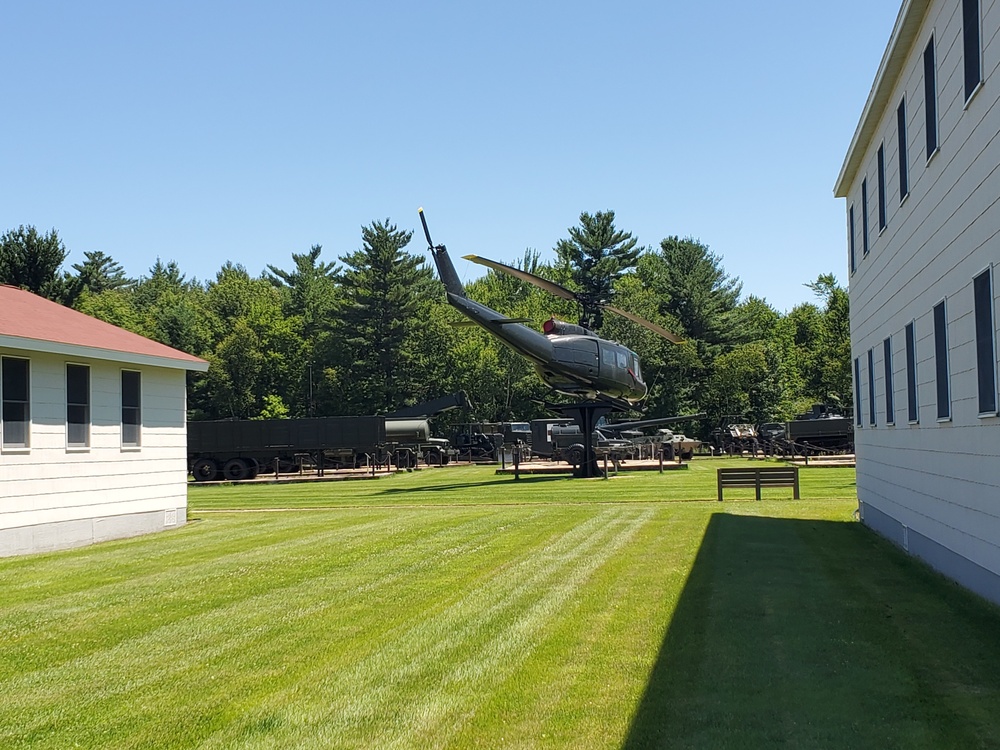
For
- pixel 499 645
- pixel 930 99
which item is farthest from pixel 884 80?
pixel 499 645

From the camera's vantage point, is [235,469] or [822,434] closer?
[235,469]

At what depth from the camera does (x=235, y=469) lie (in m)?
42.4

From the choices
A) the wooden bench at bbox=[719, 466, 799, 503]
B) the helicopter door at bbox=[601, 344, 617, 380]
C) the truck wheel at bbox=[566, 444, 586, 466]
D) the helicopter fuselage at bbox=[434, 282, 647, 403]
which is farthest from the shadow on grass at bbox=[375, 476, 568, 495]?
the wooden bench at bbox=[719, 466, 799, 503]

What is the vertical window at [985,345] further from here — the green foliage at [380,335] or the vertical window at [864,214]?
the green foliage at [380,335]

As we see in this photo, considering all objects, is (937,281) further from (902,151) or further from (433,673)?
(433,673)

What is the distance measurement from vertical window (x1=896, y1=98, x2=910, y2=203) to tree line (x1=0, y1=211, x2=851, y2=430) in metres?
47.0

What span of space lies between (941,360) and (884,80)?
4.41 meters

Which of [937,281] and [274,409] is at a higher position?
[937,281]

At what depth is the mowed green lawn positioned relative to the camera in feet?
19.7

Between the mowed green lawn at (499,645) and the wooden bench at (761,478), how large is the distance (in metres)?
6.99

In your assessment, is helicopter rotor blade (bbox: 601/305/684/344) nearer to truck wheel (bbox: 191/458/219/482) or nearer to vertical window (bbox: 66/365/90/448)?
truck wheel (bbox: 191/458/219/482)

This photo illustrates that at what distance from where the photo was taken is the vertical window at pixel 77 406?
16.3 meters

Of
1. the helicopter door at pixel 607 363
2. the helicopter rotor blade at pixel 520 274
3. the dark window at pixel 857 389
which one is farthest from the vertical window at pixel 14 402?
the helicopter door at pixel 607 363

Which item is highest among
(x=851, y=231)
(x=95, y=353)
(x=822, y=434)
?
(x=851, y=231)
